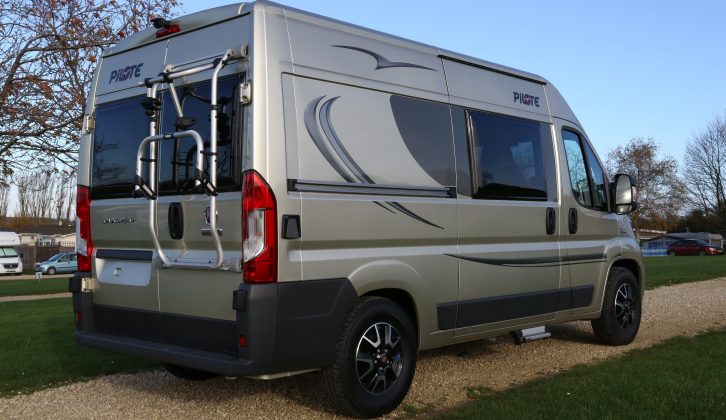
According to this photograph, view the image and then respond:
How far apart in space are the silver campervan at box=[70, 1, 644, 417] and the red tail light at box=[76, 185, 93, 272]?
2cm

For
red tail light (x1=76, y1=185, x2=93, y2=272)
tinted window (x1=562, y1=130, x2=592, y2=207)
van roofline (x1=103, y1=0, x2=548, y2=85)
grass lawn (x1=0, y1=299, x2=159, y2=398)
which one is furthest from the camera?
tinted window (x1=562, y1=130, x2=592, y2=207)

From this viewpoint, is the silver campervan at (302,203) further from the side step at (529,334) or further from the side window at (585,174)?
the side window at (585,174)

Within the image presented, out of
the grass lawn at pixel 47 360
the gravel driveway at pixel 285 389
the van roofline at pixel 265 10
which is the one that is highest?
the van roofline at pixel 265 10

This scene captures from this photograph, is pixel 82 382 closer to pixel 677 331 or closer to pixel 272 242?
pixel 272 242

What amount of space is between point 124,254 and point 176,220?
0.73 meters

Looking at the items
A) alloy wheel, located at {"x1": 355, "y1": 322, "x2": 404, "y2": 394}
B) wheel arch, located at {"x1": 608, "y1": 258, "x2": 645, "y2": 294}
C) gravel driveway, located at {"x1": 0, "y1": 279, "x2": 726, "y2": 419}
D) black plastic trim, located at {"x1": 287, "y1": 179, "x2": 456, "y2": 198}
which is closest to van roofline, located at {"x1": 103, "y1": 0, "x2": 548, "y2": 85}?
black plastic trim, located at {"x1": 287, "y1": 179, "x2": 456, "y2": 198}

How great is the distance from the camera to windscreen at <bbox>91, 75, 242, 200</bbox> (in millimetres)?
4645

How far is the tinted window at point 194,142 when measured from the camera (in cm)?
463

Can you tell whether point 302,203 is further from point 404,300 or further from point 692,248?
point 692,248

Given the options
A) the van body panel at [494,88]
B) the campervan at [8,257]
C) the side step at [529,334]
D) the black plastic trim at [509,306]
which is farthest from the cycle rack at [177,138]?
the campervan at [8,257]

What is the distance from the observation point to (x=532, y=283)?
→ 21.1 feet

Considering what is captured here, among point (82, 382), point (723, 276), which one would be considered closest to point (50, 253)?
point (723, 276)

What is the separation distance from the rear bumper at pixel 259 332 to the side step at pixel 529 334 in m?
2.24

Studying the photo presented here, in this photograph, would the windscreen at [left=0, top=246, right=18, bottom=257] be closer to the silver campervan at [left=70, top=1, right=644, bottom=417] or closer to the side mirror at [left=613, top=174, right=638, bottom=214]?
the silver campervan at [left=70, top=1, right=644, bottom=417]
